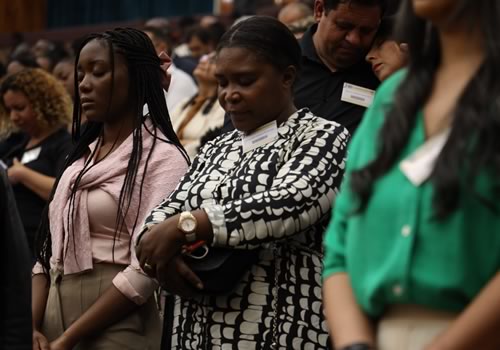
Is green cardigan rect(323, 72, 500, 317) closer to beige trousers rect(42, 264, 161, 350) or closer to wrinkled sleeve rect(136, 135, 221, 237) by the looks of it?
wrinkled sleeve rect(136, 135, 221, 237)

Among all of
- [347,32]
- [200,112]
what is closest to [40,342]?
[347,32]

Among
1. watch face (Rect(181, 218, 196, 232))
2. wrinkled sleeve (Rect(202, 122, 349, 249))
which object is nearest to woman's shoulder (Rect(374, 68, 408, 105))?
wrinkled sleeve (Rect(202, 122, 349, 249))

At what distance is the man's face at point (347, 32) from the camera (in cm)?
335

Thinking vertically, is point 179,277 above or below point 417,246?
below

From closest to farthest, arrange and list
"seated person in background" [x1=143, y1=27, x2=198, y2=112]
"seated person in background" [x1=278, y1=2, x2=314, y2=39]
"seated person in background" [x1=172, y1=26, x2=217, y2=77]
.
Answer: "seated person in background" [x1=278, y1=2, x2=314, y2=39] → "seated person in background" [x1=143, y1=27, x2=198, y2=112] → "seated person in background" [x1=172, y1=26, x2=217, y2=77]

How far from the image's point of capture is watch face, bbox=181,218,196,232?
2.70m

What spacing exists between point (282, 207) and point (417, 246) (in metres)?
0.87

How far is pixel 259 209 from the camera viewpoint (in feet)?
8.75

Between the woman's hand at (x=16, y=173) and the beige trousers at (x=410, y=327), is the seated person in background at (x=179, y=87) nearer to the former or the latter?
the woman's hand at (x=16, y=173)

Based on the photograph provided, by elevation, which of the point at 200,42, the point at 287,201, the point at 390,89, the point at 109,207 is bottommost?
the point at 200,42

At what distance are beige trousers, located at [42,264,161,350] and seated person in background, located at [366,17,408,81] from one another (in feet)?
3.25

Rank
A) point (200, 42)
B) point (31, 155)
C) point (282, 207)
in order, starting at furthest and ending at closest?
point (200, 42), point (31, 155), point (282, 207)

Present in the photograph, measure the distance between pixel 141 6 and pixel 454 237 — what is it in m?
13.0

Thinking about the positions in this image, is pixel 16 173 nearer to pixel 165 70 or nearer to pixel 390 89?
pixel 165 70
